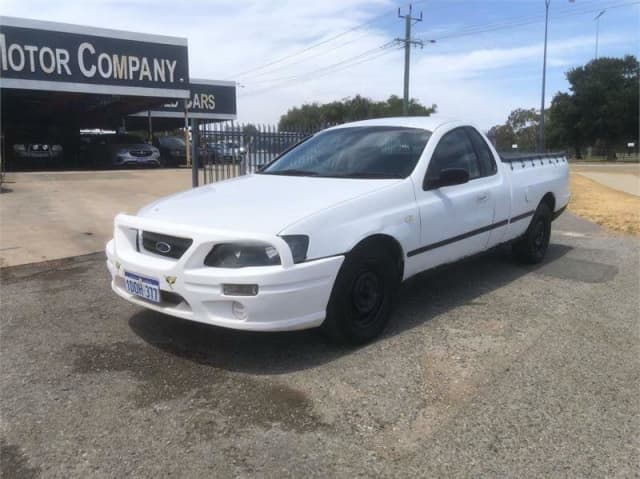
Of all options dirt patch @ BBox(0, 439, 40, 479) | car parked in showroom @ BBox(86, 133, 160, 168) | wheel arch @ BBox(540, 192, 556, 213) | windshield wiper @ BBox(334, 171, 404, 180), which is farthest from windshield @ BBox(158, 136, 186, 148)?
dirt patch @ BBox(0, 439, 40, 479)

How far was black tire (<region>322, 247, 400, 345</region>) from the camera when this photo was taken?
3.68m

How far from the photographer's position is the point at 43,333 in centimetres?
425

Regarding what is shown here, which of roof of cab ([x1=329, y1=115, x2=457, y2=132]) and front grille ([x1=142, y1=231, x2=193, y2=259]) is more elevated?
roof of cab ([x1=329, y1=115, x2=457, y2=132])

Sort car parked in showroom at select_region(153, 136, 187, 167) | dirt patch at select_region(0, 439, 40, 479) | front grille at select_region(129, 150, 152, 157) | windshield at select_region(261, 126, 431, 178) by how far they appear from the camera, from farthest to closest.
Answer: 1. car parked in showroom at select_region(153, 136, 187, 167)
2. front grille at select_region(129, 150, 152, 157)
3. windshield at select_region(261, 126, 431, 178)
4. dirt patch at select_region(0, 439, 40, 479)

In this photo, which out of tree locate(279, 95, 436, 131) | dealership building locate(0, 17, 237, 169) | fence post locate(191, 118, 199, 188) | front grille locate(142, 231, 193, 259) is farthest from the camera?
tree locate(279, 95, 436, 131)

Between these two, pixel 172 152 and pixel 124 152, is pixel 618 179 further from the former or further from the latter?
pixel 124 152

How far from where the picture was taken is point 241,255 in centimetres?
343

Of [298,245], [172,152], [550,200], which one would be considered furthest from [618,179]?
[298,245]

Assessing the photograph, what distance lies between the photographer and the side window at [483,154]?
5355 mm

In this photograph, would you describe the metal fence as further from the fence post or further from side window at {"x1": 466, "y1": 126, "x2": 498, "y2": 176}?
side window at {"x1": 466, "y1": 126, "x2": 498, "y2": 176}

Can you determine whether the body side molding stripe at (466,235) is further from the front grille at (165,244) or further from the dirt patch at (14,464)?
the dirt patch at (14,464)

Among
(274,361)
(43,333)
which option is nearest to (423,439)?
(274,361)

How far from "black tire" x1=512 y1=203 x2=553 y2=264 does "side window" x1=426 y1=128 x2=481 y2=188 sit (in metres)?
1.36

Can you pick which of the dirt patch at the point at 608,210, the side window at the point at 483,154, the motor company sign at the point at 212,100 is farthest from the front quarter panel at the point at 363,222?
the motor company sign at the point at 212,100
